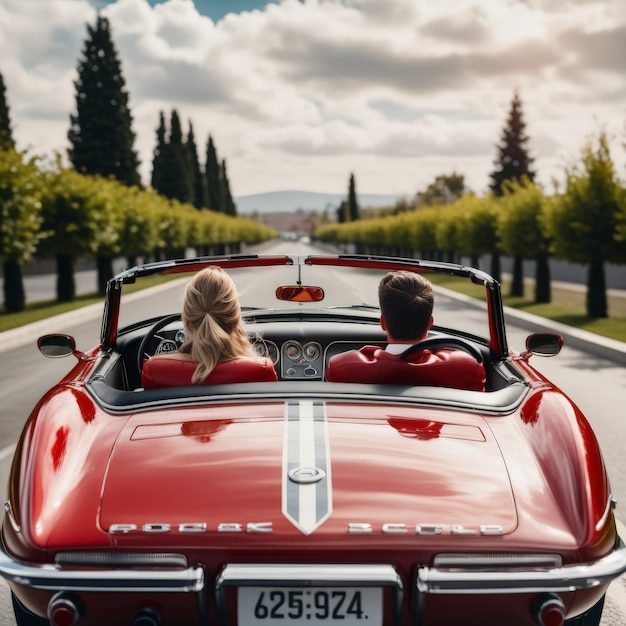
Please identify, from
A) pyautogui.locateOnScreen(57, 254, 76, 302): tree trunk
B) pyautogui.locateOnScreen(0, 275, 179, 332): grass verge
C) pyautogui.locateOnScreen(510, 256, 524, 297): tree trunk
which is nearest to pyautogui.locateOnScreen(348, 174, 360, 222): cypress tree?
pyautogui.locateOnScreen(510, 256, 524, 297): tree trunk

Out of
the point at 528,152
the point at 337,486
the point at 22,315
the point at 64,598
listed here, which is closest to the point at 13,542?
the point at 64,598

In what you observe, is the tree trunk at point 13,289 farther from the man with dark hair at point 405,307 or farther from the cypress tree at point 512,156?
the cypress tree at point 512,156

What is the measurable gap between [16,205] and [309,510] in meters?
18.6

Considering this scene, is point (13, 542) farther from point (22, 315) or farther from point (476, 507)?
point (22, 315)

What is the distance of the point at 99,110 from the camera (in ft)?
174

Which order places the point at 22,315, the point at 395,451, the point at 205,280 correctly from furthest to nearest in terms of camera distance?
the point at 22,315, the point at 205,280, the point at 395,451

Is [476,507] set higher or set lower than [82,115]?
lower

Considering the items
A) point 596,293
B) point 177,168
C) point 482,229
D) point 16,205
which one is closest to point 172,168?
point 177,168

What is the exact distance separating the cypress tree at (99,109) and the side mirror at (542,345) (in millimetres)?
50102

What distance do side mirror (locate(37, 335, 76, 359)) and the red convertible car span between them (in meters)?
1.03

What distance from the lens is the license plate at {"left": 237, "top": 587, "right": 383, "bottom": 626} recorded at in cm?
239

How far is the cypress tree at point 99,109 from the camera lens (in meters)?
52.7

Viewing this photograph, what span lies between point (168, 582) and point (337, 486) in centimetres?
56

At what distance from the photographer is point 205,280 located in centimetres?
334
